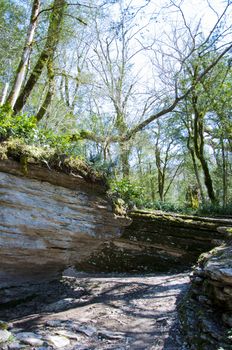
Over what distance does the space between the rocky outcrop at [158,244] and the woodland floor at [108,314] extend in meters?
1.37

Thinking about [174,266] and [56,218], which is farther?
[174,266]

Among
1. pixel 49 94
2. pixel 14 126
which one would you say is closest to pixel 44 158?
pixel 14 126

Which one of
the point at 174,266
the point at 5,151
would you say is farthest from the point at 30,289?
the point at 174,266

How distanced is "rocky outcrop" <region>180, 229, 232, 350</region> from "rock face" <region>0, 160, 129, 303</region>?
2525 millimetres

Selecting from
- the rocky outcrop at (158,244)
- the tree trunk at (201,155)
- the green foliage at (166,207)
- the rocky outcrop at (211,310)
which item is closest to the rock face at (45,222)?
the rocky outcrop at (158,244)

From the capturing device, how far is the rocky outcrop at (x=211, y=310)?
11.5ft

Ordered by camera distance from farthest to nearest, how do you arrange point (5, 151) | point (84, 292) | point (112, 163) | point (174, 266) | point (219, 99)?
point (219, 99) < point (174, 266) < point (112, 163) < point (84, 292) < point (5, 151)

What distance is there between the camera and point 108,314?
4.82 m

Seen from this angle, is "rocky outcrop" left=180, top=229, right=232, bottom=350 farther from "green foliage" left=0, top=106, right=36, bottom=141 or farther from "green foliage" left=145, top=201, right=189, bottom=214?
"green foliage" left=145, top=201, right=189, bottom=214

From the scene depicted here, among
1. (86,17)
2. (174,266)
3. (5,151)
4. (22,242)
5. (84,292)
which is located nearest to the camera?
(5,151)

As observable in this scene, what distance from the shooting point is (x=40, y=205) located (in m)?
5.48

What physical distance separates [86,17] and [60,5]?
174 centimetres

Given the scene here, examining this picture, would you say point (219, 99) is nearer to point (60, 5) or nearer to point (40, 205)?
point (60, 5)

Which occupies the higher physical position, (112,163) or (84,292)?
(112,163)
